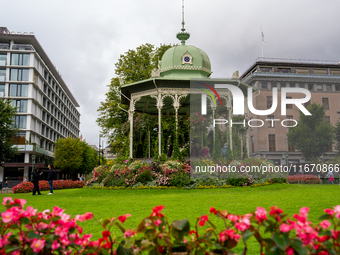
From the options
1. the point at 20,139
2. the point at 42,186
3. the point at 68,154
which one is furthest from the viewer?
the point at 68,154

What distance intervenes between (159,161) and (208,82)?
6.37m

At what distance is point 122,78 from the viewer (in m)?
32.9

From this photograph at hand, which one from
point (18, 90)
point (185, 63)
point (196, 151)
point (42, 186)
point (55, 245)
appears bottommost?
point (42, 186)

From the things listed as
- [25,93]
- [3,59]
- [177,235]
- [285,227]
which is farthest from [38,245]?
[3,59]

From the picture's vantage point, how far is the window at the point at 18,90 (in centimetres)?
5709

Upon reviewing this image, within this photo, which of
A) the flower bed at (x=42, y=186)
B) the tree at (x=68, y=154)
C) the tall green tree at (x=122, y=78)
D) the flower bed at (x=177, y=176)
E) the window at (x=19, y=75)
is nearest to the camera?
the flower bed at (x=177, y=176)

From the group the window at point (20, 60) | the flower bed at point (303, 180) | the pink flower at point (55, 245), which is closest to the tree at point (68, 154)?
the window at point (20, 60)

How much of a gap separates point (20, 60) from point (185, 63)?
1886 inches

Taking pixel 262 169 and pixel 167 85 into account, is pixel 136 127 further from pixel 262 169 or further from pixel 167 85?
pixel 262 169

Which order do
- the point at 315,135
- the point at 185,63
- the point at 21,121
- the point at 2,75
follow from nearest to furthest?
the point at 315,135, the point at 185,63, the point at 21,121, the point at 2,75

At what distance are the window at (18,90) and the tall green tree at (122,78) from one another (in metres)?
31.0

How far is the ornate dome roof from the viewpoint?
22.2 meters

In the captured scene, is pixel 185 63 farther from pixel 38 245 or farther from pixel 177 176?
pixel 38 245

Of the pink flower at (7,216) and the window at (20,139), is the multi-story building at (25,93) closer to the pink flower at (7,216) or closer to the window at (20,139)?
the window at (20,139)
